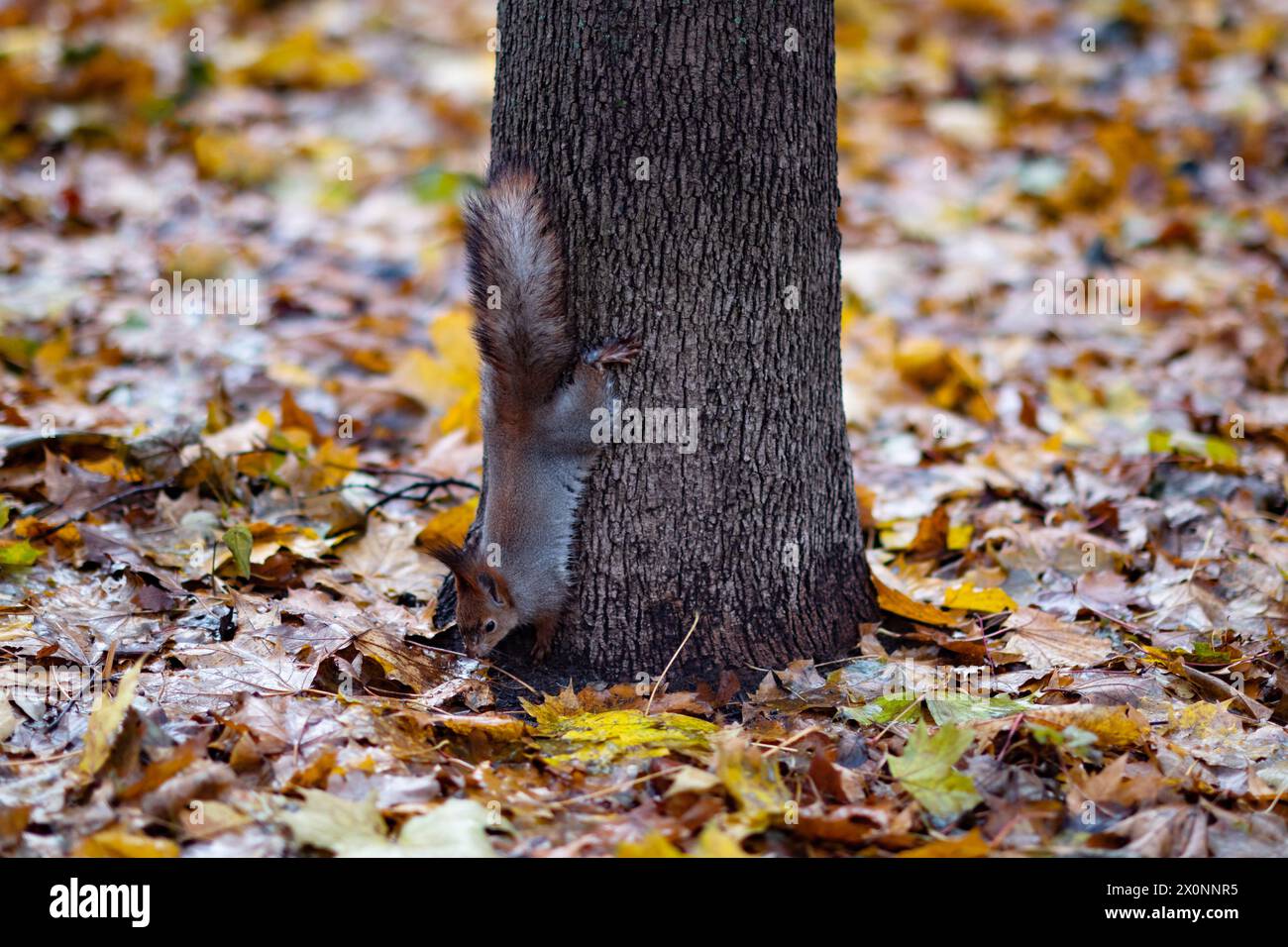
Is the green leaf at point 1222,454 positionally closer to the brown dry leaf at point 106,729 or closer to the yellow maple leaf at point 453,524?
the yellow maple leaf at point 453,524

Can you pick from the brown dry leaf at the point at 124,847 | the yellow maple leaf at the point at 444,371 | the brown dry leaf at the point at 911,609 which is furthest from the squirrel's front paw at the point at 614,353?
the yellow maple leaf at the point at 444,371

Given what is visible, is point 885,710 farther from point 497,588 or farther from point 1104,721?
point 497,588

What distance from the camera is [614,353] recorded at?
291 centimetres

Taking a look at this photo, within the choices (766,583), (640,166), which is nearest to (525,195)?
(640,166)

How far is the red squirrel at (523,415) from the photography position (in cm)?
292

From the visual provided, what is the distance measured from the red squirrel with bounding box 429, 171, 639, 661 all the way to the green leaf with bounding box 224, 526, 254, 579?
0.51 metres

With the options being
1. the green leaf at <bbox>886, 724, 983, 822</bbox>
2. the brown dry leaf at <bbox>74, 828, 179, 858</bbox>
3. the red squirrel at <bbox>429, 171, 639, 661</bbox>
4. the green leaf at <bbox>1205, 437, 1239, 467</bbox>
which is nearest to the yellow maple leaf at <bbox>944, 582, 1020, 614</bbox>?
the green leaf at <bbox>886, 724, 983, 822</bbox>

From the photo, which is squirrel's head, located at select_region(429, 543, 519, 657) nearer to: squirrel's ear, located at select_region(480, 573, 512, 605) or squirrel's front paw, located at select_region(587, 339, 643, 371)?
squirrel's ear, located at select_region(480, 573, 512, 605)

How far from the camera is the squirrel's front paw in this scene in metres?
2.89

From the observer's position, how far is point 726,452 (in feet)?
9.70

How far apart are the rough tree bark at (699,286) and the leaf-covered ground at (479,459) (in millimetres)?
211

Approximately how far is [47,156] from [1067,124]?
241 inches

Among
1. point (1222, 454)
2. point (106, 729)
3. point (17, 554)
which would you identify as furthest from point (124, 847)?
point (1222, 454)

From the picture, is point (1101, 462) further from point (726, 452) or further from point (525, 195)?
point (525, 195)
